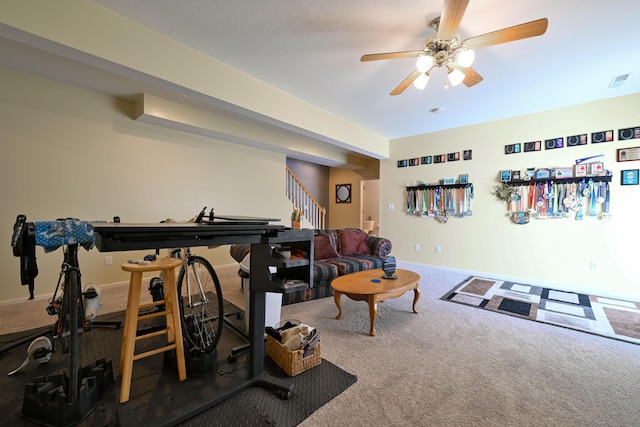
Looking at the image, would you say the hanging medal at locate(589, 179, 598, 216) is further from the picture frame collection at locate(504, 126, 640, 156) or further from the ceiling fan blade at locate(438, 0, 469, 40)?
the ceiling fan blade at locate(438, 0, 469, 40)

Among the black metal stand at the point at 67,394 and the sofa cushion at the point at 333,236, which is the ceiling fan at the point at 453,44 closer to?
the sofa cushion at the point at 333,236

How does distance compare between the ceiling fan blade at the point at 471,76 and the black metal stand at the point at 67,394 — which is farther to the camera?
the ceiling fan blade at the point at 471,76

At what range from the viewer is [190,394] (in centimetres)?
157

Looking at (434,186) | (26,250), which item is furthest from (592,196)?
(26,250)

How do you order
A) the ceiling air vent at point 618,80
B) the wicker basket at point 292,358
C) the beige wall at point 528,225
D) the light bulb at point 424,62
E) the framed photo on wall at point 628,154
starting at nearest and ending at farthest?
the wicker basket at point 292,358 → the light bulb at point 424,62 → the ceiling air vent at point 618,80 → the framed photo on wall at point 628,154 → the beige wall at point 528,225

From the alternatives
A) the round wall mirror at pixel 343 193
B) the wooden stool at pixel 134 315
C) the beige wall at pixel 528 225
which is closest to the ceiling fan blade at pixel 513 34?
the wooden stool at pixel 134 315

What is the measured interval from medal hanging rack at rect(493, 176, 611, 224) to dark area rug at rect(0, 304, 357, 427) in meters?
4.22

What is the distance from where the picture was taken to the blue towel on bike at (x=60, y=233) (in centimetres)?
132

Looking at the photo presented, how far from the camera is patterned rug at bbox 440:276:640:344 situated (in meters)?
2.61

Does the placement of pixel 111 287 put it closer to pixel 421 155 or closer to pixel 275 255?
pixel 275 255

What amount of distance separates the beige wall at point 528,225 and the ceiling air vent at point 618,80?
1.67ft

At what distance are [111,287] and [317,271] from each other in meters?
3.07

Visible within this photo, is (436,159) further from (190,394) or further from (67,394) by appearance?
(67,394)

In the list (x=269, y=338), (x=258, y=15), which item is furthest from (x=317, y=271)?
(x=258, y=15)
